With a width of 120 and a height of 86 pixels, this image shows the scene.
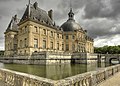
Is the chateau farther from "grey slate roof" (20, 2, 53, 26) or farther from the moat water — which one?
the moat water

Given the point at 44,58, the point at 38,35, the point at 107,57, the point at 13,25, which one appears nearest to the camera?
the point at 44,58

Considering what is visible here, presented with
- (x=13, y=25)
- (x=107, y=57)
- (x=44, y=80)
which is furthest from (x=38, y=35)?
(x=44, y=80)

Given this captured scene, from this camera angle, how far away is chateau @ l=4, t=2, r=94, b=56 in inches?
1197

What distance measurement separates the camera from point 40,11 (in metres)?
35.8

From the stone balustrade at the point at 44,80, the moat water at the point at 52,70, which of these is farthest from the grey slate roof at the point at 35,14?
the stone balustrade at the point at 44,80

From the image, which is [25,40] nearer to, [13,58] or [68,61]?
[13,58]

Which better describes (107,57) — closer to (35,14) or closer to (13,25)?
(35,14)

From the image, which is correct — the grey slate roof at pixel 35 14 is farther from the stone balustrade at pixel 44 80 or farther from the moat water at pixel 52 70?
the stone balustrade at pixel 44 80

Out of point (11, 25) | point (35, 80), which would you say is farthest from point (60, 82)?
point (11, 25)

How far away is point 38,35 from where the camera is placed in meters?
31.9

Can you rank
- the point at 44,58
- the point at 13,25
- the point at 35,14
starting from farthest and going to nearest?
the point at 13,25 → the point at 35,14 → the point at 44,58

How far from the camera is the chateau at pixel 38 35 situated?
30394mm

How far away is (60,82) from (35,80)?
0.85m

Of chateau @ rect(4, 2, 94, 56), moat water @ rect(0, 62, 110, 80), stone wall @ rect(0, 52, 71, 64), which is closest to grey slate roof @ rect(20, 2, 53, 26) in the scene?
chateau @ rect(4, 2, 94, 56)
